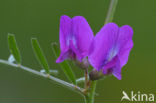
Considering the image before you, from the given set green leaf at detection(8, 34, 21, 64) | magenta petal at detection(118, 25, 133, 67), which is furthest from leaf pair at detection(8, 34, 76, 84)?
magenta petal at detection(118, 25, 133, 67)

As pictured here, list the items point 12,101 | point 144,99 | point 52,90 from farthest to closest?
point 52,90 → point 12,101 → point 144,99

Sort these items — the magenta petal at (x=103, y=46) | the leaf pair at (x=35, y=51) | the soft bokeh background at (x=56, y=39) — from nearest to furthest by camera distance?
the magenta petal at (x=103, y=46)
the leaf pair at (x=35, y=51)
the soft bokeh background at (x=56, y=39)

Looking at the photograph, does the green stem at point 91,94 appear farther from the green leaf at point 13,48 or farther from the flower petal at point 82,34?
the green leaf at point 13,48

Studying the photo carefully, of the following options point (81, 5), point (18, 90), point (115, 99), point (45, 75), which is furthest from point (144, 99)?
point (81, 5)

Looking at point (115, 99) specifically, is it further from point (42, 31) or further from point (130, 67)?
point (42, 31)

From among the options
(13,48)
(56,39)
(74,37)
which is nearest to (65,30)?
(74,37)

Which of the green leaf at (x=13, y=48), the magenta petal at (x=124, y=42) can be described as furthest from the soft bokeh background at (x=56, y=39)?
the magenta petal at (x=124, y=42)

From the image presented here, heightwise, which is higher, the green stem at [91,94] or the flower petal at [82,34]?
the flower petal at [82,34]
